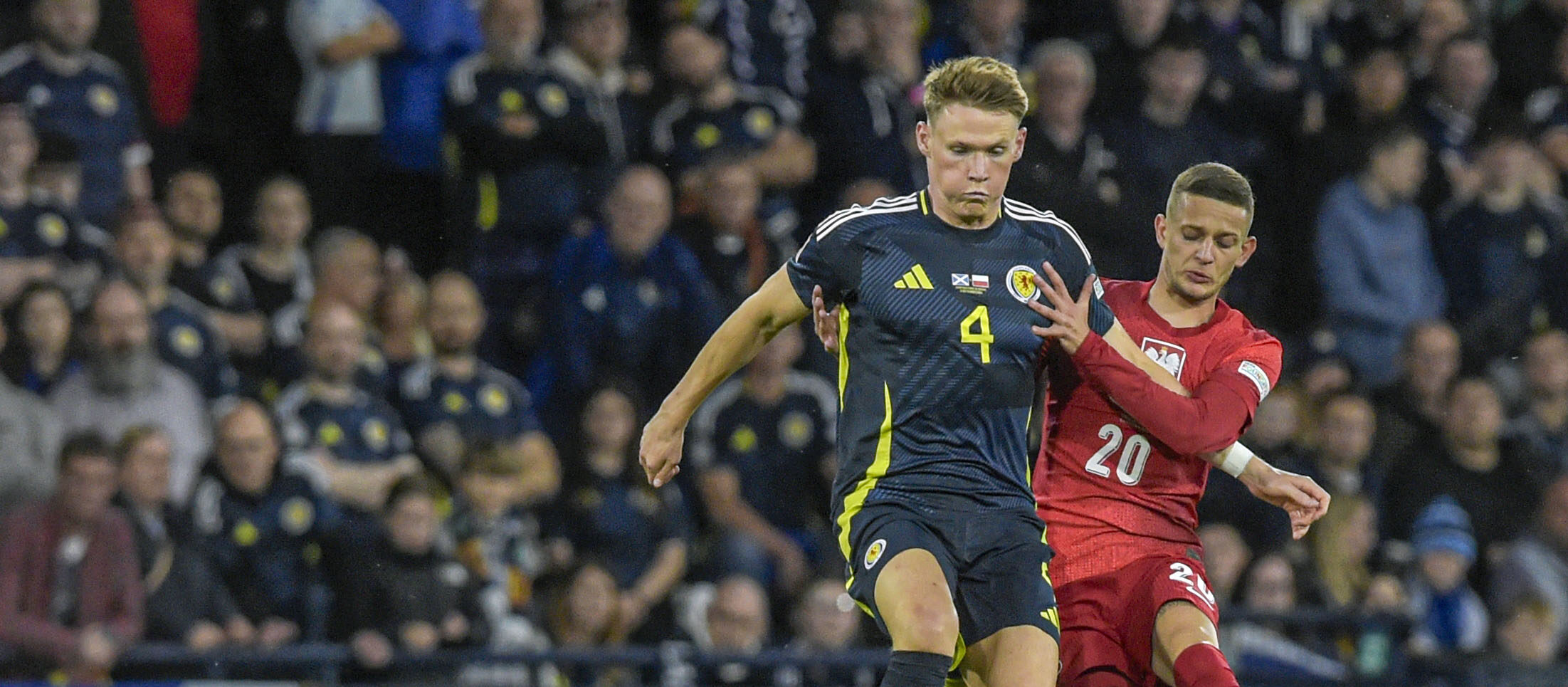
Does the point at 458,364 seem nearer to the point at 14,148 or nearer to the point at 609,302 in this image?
the point at 609,302

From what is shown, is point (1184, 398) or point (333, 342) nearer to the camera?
point (1184, 398)

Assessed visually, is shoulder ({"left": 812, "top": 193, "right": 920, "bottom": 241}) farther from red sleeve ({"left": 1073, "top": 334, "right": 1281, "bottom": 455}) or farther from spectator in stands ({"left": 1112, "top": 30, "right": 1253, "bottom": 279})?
spectator in stands ({"left": 1112, "top": 30, "right": 1253, "bottom": 279})

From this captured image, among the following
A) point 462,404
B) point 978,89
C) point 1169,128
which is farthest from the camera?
point 1169,128

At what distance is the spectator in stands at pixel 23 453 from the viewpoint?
8.70m

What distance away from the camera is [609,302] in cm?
999

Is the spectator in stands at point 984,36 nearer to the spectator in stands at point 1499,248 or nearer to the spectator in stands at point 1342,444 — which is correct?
the spectator in stands at point 1342,444

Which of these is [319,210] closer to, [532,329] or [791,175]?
[532,329]

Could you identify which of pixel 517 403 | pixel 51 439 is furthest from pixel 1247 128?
pixel 51 439

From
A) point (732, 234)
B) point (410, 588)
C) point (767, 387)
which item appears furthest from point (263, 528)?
point (732, 234)

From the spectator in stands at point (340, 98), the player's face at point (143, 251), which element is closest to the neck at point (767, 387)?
the spectator in stands at point (340, 98)

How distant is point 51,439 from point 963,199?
4835 millimetres

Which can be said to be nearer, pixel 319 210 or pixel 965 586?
pixel 965 586

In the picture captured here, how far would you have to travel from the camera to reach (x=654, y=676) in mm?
8922

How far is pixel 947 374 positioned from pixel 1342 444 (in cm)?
570
